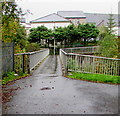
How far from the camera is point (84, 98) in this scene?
16.7 ft

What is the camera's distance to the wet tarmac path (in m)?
4.20

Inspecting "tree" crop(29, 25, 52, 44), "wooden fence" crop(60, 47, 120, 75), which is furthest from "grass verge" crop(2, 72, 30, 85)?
"tree" crop(29, 25, 52, 44)

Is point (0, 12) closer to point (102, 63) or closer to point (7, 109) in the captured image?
point (7, 109)

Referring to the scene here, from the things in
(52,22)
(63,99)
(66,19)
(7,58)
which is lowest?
(63,99)

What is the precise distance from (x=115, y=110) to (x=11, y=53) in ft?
19.3

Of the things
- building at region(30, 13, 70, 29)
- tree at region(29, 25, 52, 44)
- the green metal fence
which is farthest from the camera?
building at region(30, 13, 70, 29)

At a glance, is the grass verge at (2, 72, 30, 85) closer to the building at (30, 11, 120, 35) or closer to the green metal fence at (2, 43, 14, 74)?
the green metal fence at (2, 43, 14, 74)

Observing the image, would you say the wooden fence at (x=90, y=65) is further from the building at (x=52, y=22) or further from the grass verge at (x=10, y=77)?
the building at (x=52, y=22)

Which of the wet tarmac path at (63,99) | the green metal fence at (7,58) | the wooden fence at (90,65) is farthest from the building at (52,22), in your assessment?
the wet tarmac path at (63,99)

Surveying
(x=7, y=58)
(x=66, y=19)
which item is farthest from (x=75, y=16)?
(x=7, y=58)

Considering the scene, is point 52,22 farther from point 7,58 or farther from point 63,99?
point 63,99

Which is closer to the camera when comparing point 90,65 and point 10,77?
point 10,77

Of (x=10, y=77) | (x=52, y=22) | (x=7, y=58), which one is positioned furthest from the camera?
(x=52, y=22)

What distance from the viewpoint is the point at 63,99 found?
198 inches
